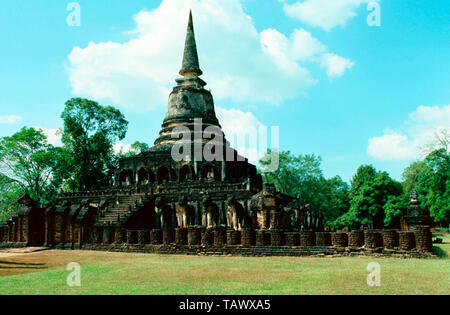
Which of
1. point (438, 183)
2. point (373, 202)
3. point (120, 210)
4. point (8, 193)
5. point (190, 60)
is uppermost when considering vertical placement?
point (190, 60)

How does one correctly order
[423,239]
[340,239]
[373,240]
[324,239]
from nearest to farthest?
[423,239] < [373,240] < [340,239] < [324,239]

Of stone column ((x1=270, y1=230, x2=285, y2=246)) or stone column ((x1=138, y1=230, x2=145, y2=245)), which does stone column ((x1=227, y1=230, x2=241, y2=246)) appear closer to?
stone column ((x1=270, y1=230, x2=285, y2=246))

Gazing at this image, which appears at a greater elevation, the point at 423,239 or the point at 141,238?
the point at 423,239

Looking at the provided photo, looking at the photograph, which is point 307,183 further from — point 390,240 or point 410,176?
point 390,240

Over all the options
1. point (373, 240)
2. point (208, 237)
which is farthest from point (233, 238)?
point (373, 240)

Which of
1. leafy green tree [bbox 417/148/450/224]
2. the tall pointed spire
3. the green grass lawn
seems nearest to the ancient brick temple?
the tall pointed spire

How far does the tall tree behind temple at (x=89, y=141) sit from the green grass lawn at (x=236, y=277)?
29609 millimetres

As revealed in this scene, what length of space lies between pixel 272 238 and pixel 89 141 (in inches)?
1313

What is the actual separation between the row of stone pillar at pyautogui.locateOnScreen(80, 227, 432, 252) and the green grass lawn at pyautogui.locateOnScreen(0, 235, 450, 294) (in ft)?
3.60

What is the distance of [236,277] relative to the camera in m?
12.3

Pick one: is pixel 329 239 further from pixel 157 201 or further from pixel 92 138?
pixel 92 138

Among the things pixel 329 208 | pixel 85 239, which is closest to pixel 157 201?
pixel 85 239

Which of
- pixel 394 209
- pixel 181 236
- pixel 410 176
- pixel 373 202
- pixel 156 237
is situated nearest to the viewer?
pixel 181 236

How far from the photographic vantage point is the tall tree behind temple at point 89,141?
4569 cm
